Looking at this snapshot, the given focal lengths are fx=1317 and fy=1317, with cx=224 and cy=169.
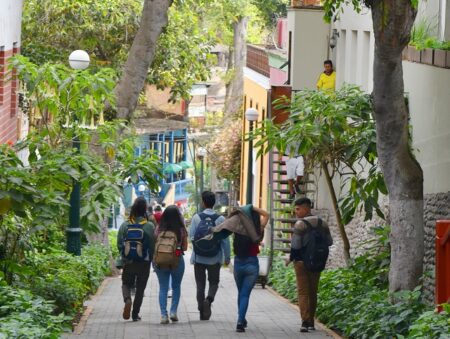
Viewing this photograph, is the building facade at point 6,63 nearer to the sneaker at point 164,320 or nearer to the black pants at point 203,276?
the black pants at point 203,276

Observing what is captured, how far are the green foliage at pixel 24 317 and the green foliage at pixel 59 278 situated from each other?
7.18 feet

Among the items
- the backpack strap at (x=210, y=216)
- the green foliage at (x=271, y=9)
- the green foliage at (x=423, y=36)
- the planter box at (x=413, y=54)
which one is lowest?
the backpack strap at (x=210, y=216)

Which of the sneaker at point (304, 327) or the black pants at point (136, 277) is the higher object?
the black pants at point (136, 277)

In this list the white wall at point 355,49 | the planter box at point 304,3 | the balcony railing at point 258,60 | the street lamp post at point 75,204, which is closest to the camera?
the street lamp post at point 75,204

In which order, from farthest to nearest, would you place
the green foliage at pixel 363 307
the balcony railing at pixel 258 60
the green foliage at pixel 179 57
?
the balcony railing at pixel 258 60, the green foliage at pixel 179 57, the green foliage at pixel 363 307

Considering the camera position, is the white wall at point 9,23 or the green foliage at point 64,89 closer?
A: the green foliage at point 64,89

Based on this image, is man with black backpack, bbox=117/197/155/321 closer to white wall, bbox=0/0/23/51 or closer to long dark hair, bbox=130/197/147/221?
long dark hair, bbox=130/197/147/221

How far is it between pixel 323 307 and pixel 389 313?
3.32 m

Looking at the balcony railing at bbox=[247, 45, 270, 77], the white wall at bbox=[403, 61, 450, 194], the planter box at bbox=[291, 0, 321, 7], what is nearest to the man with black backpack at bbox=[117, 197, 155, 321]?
the white wall at bbox=[403, 61, 450, 194]

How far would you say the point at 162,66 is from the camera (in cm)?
3219

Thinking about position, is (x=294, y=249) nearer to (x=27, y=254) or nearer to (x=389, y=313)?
(x=389, y=313)

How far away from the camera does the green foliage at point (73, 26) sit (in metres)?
31.1

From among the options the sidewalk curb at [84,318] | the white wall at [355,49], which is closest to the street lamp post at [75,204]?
the sidewalk curb at [84,318]

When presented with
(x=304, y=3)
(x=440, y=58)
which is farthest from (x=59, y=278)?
(x=304, y=3)
